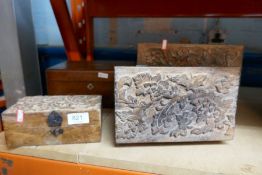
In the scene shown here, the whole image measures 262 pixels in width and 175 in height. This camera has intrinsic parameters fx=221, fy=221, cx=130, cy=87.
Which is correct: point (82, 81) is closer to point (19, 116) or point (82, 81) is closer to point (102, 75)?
point (102, 75)

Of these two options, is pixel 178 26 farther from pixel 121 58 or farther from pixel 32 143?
pixel 32 143

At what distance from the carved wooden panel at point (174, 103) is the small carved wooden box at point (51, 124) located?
2.8 inches

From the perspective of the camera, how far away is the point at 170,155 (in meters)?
0.53

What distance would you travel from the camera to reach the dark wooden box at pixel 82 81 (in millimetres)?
784

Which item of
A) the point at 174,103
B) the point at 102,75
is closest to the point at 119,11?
the point at 102,75

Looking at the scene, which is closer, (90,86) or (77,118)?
(77,118)

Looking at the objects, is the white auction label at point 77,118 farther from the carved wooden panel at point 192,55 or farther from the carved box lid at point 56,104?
the carved wooden panel at point 192,55

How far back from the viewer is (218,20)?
1058mm

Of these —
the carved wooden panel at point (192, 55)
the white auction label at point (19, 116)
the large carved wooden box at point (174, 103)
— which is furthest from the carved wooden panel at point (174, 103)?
the white auction label at point (19, 116)

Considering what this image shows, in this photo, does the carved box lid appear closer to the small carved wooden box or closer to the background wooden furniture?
the small carved wooden box

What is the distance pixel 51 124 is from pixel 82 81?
0.27m

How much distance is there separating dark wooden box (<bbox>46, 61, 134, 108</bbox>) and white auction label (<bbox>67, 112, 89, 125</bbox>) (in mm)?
256

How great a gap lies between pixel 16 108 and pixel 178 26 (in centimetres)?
84

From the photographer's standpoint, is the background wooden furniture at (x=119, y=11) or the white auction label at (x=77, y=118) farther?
the background wooden furniture at (x=119, y=11)
